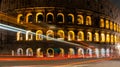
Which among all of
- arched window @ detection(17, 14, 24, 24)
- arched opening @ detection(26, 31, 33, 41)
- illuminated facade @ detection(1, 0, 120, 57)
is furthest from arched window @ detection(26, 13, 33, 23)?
arched opening @ detection(26, 31, 33, 41)

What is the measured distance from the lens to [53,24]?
6481 centimetres

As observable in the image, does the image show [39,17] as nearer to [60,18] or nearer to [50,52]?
[60,18]

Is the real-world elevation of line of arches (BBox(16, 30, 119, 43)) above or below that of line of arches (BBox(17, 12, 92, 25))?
below

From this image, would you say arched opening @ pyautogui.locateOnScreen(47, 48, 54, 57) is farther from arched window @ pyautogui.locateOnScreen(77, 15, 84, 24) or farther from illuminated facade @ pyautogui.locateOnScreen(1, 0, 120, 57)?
arched window @ pyautogui.locateOnScreen(77, 15, 84, 24)

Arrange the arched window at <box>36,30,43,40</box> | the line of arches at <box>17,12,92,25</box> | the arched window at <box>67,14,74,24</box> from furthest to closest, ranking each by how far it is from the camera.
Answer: the arched window at <box>67,14,74,24</box>
the line of arches at <box>17,12,92,25</box>
the arched window at <box>36,30,43,40</box>

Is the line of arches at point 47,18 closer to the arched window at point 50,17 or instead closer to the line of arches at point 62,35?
the arched window at point 50,17

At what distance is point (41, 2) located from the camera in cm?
6456

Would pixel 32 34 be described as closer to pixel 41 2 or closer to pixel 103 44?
pixel 41 2

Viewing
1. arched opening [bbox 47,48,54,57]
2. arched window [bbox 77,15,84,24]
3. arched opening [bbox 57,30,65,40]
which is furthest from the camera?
arched window [bbox 77,15,84,24]

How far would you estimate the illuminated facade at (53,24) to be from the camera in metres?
64.3

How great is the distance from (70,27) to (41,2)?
7.49 meters

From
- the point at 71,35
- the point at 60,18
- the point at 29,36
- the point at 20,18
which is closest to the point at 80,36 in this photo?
the point at 71,35

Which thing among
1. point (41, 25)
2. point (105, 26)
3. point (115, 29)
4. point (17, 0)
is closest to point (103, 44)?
point (105, 26)

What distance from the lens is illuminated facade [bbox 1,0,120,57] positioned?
64312mm
